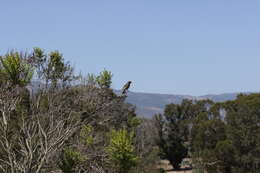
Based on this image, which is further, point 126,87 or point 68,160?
point 126,87

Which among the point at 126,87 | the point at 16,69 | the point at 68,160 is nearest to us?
the point at 68,160

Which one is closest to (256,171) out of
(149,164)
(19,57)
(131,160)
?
(149,164)

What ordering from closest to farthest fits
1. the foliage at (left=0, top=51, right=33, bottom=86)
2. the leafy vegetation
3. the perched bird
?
the leafy vegetation → the foliage at (left=0, top=51, right=33, bottom=86) → the perched bird

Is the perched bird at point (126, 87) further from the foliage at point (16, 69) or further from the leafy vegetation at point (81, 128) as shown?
the foliage at point (16, 69)

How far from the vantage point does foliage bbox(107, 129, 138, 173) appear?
26672mm

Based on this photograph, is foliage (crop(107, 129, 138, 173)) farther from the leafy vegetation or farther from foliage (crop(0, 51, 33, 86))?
foliage (crop(0, 51, 33, 86))

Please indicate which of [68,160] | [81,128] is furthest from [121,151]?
[68,160]

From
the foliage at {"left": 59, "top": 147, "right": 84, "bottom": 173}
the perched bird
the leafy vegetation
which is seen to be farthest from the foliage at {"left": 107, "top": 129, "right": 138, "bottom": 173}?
the foliage at {"left": 59, "top": 147, "right": 84, "bottom": 173}

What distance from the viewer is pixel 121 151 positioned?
26.7 metres

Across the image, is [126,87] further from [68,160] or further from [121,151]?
[68,160]

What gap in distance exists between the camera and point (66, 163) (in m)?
21.0

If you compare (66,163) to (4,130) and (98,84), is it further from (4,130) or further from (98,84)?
(98,84)

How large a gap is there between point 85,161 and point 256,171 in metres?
23.5

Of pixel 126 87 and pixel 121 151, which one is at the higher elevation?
Result: pixel 126 87
